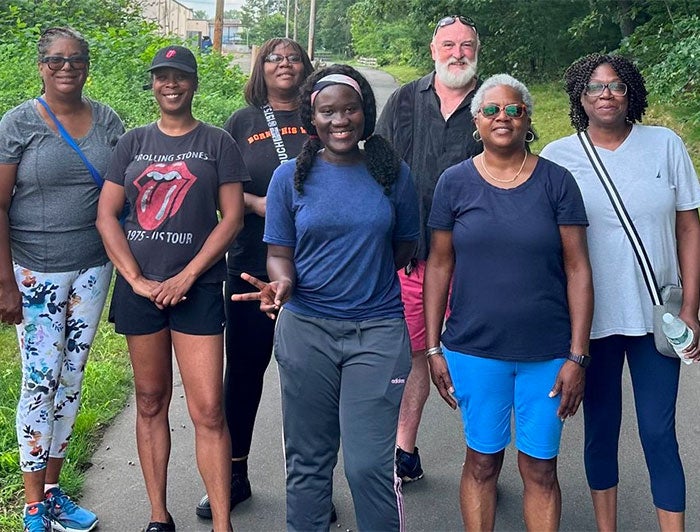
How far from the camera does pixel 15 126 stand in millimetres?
3535

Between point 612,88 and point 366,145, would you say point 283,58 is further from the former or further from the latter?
point 612,88

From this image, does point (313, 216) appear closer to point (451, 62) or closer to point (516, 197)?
point (516, 197)

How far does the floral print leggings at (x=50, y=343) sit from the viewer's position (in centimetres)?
360

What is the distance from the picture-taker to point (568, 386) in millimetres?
3133

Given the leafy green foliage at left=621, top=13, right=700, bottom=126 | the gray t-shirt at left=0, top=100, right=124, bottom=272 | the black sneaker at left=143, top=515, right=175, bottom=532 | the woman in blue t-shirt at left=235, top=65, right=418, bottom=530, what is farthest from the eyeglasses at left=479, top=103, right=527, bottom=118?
the leafy green foliage at left=621, top=13, right=700, bottom=126

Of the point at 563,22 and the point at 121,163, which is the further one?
the point at 563,22

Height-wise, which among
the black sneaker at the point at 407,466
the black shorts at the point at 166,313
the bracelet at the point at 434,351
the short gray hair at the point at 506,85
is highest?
the short gray hair at the point at 506,85

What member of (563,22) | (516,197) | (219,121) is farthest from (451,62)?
(563,22)

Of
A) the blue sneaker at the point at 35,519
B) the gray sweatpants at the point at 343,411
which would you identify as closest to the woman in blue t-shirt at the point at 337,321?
the gray sweatpants at the point at 343,411

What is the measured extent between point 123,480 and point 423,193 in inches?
82.2

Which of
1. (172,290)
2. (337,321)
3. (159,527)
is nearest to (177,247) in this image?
(172,290)

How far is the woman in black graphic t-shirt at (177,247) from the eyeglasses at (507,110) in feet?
3.43

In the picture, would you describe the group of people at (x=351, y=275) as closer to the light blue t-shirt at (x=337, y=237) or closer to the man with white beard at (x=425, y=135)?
the light blue t-shirt at (x=337, y=237)

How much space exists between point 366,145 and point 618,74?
1.03 m
